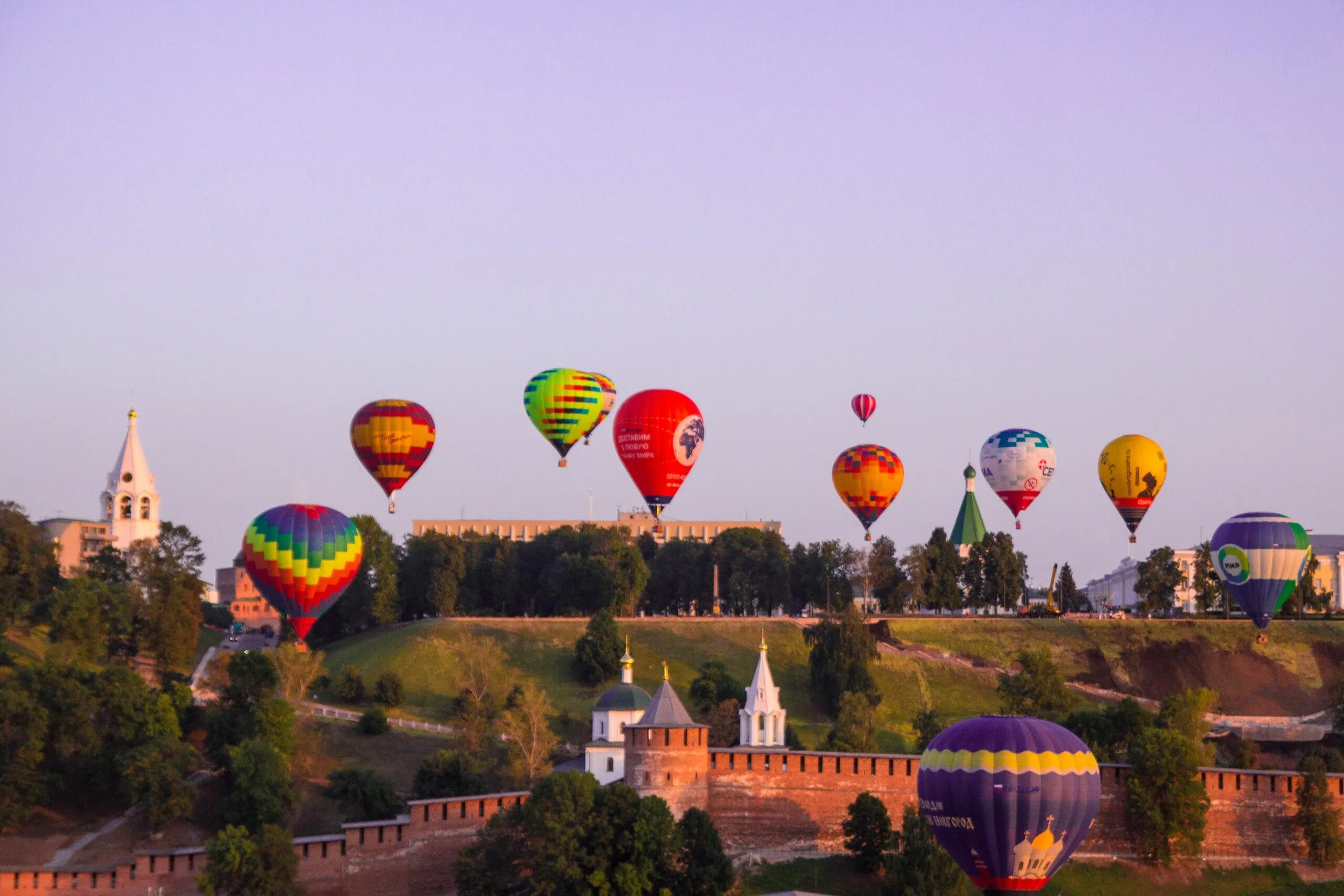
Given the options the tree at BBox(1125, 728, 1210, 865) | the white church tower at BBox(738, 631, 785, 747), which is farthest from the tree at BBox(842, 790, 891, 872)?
the white church tower at BBox(738, 631, 785, 747)

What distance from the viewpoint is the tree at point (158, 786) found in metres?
57.6

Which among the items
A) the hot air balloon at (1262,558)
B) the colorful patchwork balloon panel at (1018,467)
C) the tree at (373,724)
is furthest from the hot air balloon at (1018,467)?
the tree at (373,724)

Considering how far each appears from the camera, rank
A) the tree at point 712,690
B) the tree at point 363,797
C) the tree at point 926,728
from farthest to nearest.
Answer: the tree at point 712,690 < the tree at point 926,728 < the tree at point 363,797

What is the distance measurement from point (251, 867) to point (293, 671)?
1915 centimetres

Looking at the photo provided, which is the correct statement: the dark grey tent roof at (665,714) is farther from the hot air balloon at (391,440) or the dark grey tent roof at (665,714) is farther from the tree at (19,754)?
the tree at (19,754)

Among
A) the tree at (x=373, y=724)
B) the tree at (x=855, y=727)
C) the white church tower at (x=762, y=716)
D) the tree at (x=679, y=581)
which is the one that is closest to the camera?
the white church tower at (x=762, y=716)

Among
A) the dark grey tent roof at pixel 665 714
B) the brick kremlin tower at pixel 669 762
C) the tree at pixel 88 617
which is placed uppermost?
the tree at pixel 88 617

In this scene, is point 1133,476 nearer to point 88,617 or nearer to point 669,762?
point 669,762

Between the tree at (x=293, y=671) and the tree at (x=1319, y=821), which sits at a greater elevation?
the tree at (x=293, y=671)

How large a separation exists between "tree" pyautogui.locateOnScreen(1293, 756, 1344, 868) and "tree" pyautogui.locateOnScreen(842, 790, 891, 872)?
12.1 meters

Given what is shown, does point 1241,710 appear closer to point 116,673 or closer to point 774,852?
point 774,852

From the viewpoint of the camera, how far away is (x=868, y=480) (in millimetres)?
71938

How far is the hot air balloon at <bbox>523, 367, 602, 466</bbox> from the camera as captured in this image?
66000mm

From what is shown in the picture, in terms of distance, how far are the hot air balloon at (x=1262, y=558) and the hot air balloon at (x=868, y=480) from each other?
468 inches
